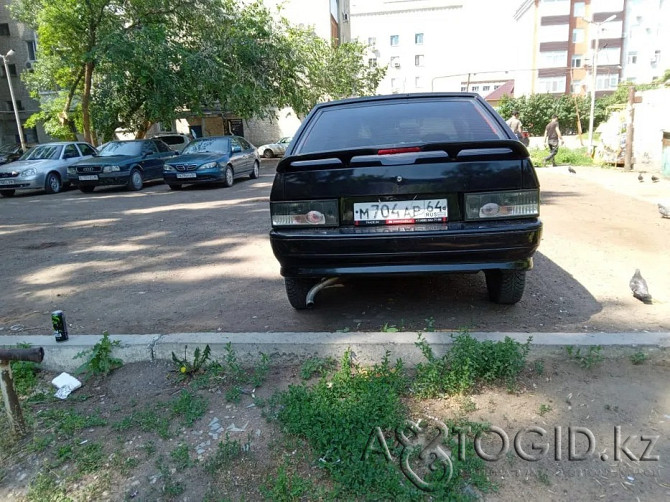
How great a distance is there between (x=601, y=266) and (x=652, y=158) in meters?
10.6

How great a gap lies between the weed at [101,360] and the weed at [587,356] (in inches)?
114

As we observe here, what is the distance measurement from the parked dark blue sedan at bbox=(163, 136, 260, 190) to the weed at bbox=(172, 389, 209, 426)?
12419 millimetres

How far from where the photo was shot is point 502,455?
2420mm

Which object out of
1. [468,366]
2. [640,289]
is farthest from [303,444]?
[640,289]

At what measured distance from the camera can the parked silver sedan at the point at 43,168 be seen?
15250 mm

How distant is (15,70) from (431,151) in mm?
47255

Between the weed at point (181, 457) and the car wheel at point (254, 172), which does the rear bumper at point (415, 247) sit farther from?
the car wheel at point (254, 172)

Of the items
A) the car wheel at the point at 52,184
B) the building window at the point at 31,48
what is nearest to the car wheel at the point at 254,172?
the car wheel at the point at 52,184

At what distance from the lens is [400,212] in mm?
3451

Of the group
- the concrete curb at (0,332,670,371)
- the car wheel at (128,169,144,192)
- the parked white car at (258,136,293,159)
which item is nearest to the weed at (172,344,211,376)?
the concrete curb at (0,332,670,371)

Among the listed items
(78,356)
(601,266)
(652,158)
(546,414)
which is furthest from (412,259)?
(652,158)

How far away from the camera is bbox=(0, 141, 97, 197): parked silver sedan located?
15250mm

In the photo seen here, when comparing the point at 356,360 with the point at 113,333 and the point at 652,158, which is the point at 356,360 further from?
the point at 652,158

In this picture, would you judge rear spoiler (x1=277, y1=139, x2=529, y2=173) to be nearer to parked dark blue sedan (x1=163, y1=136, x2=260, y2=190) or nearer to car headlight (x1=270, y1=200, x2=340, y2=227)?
car headlight (x1=270, y1=200, x2=340, y2=227)
